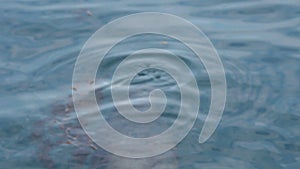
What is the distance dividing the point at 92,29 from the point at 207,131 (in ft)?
7.12

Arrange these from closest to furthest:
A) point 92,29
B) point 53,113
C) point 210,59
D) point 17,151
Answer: point 17,151, point 53,113, point 210,59, point 92,29

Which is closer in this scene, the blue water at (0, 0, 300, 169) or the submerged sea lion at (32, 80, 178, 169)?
the submerged sea lion at (32, 80, 178, 169)

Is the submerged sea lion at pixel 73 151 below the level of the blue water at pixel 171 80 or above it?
below

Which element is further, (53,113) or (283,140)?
(53,113)

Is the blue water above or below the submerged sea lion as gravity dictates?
above

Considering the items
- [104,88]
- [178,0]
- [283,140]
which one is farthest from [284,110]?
[178,0]

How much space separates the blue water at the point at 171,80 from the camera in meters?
4.88

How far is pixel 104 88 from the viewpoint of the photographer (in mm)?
5668

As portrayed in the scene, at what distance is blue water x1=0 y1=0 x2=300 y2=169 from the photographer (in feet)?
16.0

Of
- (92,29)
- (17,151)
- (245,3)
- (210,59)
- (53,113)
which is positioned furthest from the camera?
(245,3)

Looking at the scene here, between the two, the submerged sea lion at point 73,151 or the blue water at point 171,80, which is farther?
the blue water at point 171,80

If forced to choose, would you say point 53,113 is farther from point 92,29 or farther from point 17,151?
point 92,29

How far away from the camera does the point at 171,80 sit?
18.8 feet

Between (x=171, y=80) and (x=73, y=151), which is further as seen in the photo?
(x=171, y=80)
